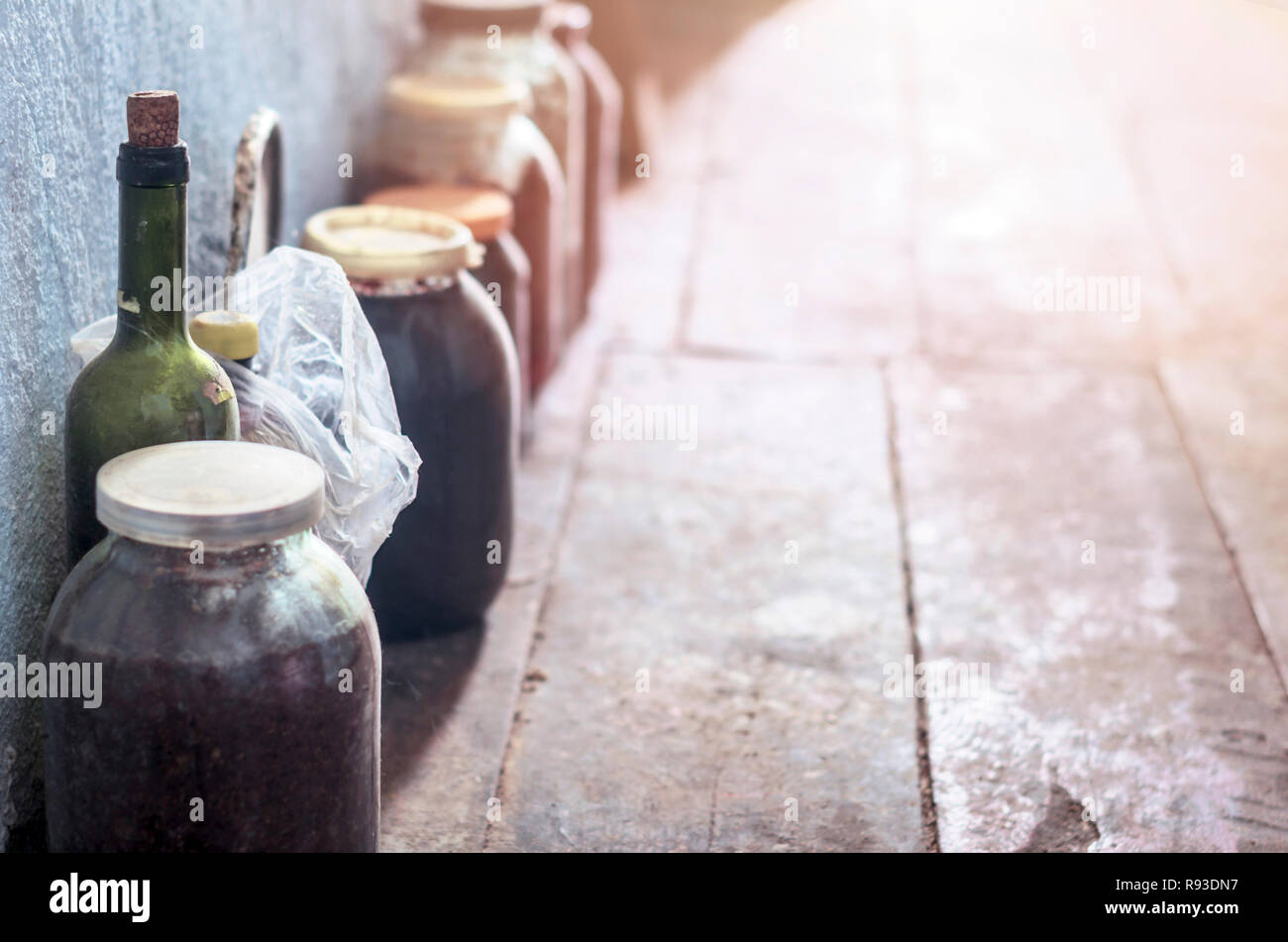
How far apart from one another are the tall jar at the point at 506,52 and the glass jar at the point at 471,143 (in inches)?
7.0

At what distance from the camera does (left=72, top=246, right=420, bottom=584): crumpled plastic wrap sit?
6.46 ft

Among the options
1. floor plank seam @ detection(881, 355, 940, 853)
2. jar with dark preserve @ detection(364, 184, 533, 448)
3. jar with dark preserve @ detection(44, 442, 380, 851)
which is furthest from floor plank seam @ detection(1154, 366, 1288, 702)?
jar with dark preserve @ detection(44, 442, 380, 851)

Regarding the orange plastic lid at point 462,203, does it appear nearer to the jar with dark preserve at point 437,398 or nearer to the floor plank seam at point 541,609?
the jar with dark preserve at point 437,398

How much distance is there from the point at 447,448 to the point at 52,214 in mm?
757

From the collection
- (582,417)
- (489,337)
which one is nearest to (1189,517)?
(582,417)

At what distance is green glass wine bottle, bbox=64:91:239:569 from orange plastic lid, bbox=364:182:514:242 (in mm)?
1061

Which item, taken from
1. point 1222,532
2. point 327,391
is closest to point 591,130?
point 1222,532

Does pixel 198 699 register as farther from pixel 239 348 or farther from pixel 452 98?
pixel 452 98

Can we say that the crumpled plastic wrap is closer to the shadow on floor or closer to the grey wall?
the grey wall

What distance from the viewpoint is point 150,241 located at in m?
1.72

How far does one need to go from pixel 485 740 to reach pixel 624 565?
2.27 ft

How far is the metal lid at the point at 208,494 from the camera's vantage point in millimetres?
1563
